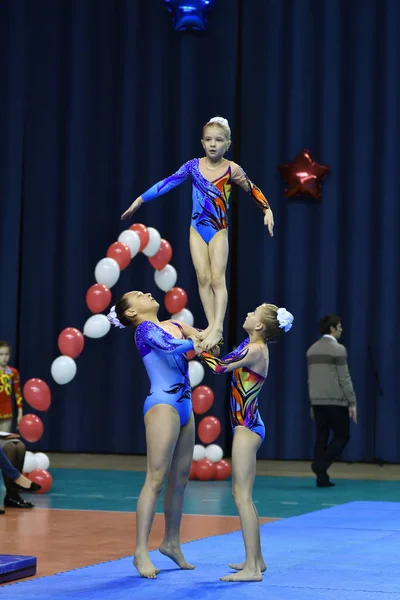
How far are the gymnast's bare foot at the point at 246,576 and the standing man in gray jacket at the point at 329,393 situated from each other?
4.77m

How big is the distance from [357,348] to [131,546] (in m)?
6.28

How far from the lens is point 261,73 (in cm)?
1290

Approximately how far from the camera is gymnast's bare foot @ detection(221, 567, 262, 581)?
5.30 meters

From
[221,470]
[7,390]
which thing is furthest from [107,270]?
[221,470]

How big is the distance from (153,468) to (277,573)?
0.88 metres

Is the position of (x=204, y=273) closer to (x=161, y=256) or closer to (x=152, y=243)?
(x=152, y=243)

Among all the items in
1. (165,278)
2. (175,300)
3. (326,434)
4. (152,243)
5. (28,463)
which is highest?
(152,243)

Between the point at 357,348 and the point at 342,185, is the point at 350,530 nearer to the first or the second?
the point at 357,348

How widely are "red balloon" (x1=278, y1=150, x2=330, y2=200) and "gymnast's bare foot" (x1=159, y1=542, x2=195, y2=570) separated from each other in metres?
7.35

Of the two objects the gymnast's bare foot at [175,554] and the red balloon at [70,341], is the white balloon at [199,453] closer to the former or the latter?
the red balloon at [70,341]

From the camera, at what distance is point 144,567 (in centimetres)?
535

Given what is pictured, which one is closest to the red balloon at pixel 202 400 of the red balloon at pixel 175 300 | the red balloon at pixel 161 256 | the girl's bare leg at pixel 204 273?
the red balloon at pixel 175 300

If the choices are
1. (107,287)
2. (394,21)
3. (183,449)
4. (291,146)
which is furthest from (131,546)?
(394,21)

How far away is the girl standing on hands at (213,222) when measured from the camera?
5059mm
